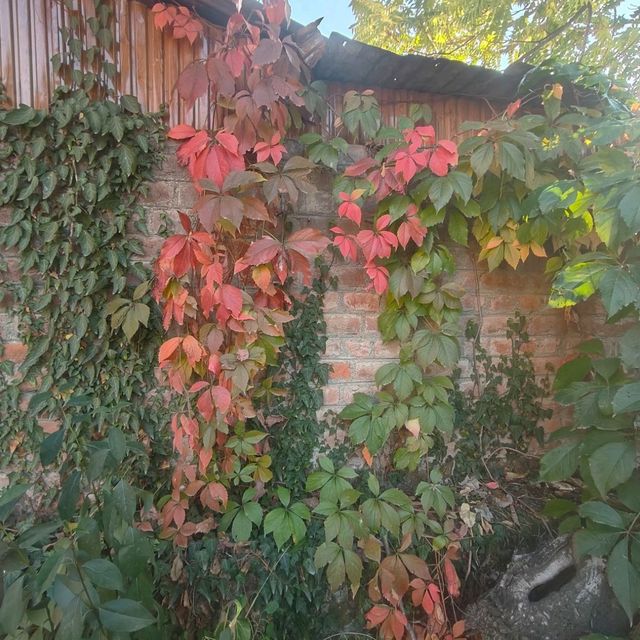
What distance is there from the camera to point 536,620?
1.72 meters

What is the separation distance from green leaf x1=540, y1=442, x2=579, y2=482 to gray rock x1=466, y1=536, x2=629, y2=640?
0.33 meters

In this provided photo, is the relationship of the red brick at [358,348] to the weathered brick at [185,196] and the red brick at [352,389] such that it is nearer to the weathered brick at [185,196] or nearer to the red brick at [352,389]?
the red brick at [352,389]

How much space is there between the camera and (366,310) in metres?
2.15

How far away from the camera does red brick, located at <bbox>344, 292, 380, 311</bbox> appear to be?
213 centimetres

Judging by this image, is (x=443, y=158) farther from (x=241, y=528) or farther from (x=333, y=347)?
(x=241, y=528)

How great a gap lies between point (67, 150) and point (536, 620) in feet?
8.40

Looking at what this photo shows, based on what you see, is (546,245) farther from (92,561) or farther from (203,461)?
(92,561)

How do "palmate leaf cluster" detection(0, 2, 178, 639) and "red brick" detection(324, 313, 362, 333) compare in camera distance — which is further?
"red brick" detection(324, 313, 362, 333)

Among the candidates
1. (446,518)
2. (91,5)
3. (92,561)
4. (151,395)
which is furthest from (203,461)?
(91,5)

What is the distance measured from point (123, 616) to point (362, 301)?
152 cm

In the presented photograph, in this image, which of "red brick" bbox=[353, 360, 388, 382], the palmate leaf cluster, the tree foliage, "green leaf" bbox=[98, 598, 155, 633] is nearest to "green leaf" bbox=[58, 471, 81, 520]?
"green leaf" bbox=[98, 598, 155, 633]

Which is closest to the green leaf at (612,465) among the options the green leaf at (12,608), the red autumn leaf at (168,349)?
the red autumn leaf at (168,349)

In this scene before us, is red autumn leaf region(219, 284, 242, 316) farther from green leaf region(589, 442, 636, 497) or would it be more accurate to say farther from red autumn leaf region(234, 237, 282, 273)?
green leaf region(589, 442, 636, 497)

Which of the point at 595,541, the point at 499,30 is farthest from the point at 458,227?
the point at 499,30
